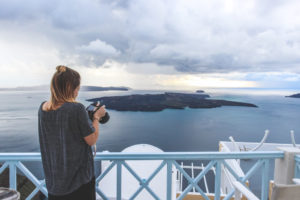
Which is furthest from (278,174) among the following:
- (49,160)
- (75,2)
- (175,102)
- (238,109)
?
(238,109)

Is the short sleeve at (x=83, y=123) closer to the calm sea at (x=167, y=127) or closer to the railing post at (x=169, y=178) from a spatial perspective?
the railing post at (x=169, y=178)

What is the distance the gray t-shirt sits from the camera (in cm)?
97

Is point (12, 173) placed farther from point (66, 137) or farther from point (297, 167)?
point (297, 167)

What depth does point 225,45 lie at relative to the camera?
47.7 metres

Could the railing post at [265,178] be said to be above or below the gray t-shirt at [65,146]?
below

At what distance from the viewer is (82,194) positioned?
1122 mm

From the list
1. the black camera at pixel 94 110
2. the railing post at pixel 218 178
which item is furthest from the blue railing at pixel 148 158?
the black camera at pixel 94 110

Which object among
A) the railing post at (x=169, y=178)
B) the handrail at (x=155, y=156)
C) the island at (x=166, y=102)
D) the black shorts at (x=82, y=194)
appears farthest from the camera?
the island at (x=166, y=102)

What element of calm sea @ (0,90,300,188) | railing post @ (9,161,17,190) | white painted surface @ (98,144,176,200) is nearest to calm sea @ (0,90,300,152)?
calm sea @ (0,90,300,188)

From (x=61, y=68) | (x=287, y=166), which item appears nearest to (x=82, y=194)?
(x=61, y=68)

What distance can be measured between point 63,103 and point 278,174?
6.14 ft

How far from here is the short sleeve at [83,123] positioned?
98 centimetres

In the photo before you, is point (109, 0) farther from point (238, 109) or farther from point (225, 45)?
point (238, 109)

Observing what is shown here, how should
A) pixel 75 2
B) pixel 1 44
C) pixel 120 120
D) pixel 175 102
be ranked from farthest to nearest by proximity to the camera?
pixel 175 102 < pixel 120 120 < pixel 75 2 < pixel 1 44
